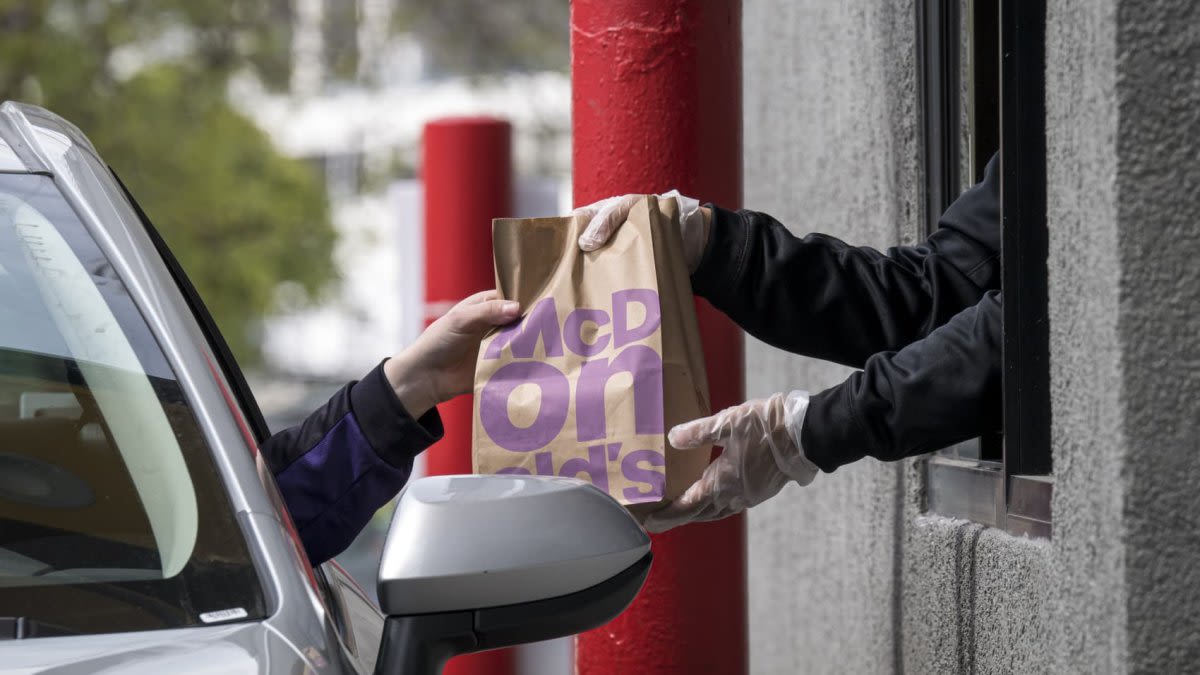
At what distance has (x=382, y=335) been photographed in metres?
35.5

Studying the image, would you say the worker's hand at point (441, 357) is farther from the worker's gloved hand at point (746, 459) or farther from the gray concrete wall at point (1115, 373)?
the gray concrete wall at point (1115, 373)

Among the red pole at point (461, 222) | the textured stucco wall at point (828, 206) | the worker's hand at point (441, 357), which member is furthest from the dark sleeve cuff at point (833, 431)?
the red pole at point (461, 222)

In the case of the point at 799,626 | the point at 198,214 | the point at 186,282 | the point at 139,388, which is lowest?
the point at 799,626

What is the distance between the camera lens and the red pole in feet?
14.1

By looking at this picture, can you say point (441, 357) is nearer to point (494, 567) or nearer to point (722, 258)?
point (722, 258)

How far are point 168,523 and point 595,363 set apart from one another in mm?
931

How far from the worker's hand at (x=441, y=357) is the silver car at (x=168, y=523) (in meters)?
0.70

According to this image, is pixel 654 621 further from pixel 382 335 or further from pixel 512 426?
pixel 382 335

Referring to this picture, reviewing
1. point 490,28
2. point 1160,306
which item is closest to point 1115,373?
point 1160,306

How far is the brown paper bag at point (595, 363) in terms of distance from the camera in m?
2.37

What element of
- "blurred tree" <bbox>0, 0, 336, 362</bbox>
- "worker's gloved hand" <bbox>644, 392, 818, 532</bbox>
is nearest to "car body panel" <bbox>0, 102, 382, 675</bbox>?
"worker's gloved hand" <bbox>644, 392, 818, 532</bbox>

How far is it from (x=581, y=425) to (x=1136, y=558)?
96cm

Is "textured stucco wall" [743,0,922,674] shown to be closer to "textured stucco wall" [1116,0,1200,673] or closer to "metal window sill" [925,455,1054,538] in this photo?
"metal window sill" [925,455,1054,538]

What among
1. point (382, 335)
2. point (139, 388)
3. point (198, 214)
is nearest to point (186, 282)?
Answer: point (139, 388)
